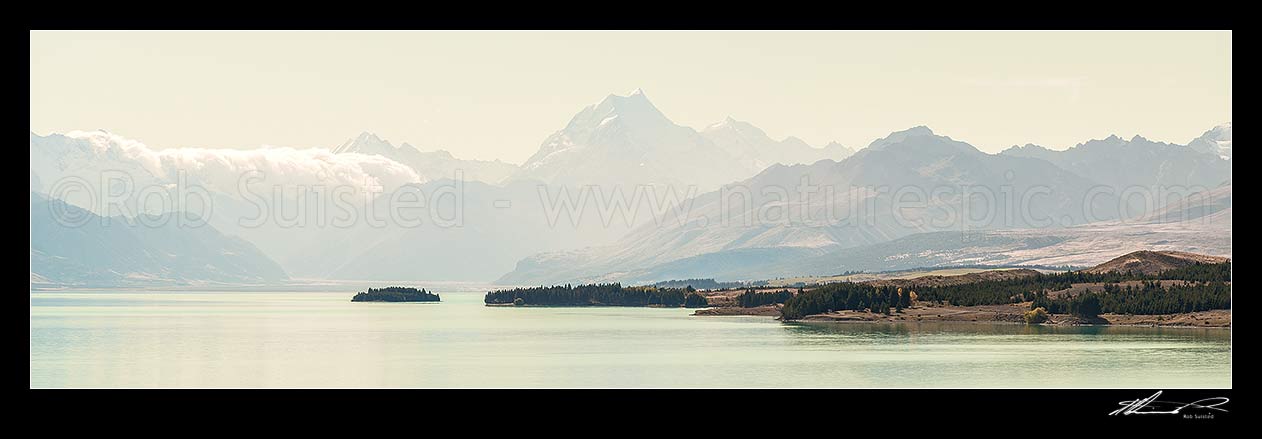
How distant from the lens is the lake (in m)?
74.8

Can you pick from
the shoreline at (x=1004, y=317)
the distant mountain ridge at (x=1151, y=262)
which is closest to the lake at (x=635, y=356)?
the shoreline at (x=1004, y=317)

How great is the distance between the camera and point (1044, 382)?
7231 centimetres
